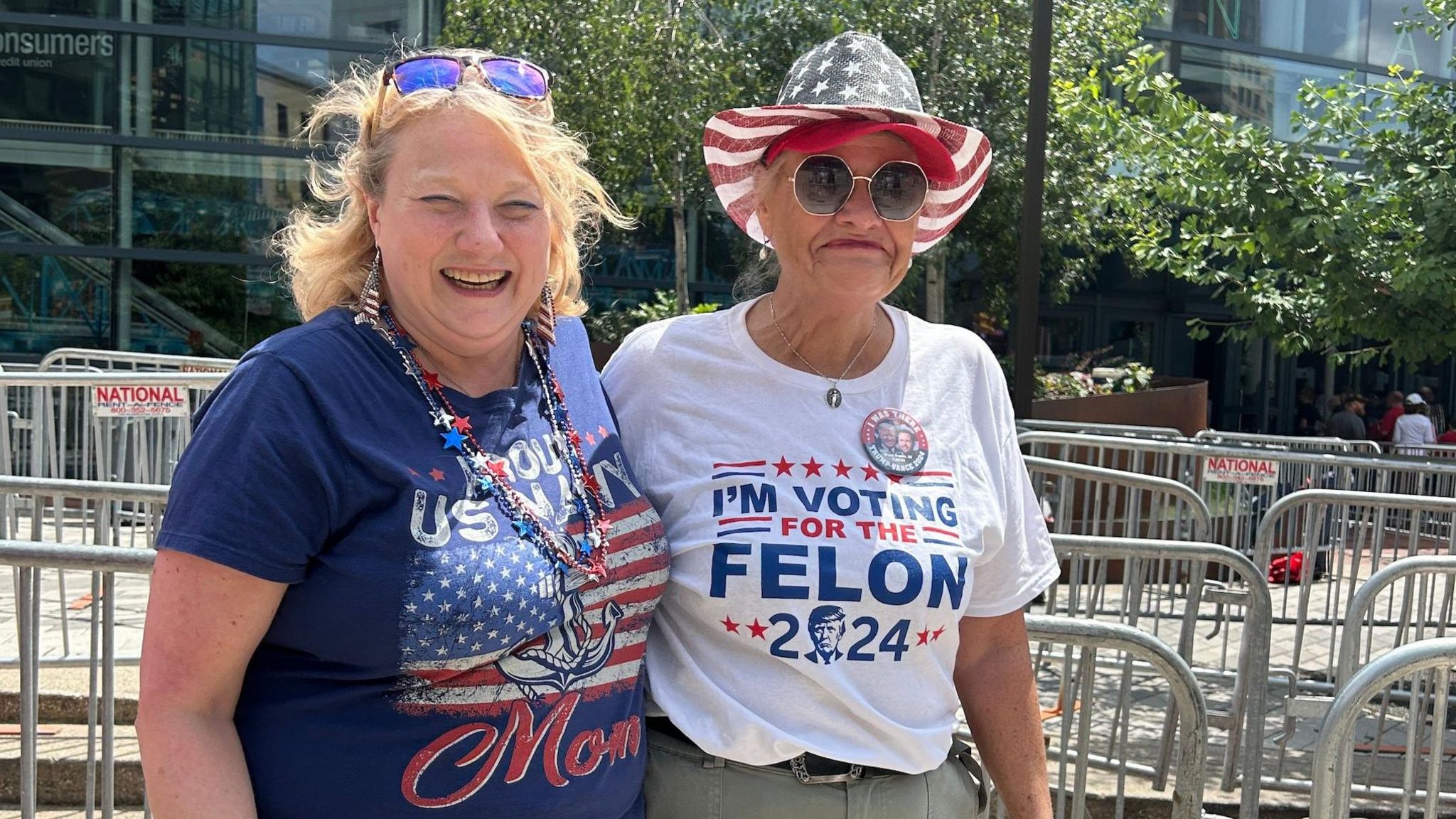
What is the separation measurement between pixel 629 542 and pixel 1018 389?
249 inches

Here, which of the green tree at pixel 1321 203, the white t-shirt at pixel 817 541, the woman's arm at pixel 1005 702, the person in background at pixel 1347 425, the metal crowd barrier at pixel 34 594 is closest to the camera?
the white t-shirt at pixel 817 541

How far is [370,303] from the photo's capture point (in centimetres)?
184

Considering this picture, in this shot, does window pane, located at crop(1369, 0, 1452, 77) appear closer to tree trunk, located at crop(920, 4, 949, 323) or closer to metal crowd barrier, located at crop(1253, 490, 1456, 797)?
tree trunk, located at crop(920, 4, 949, 323)

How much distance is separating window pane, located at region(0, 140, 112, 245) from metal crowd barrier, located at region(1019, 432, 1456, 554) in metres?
11.6

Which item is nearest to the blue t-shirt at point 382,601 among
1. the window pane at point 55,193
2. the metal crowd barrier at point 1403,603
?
the metal crowd barrier at point 1403,603

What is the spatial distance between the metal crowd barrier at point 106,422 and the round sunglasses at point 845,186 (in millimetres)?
4823

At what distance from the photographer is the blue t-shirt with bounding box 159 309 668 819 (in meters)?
1.59

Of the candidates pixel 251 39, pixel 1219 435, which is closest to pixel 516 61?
pixel 1219 435

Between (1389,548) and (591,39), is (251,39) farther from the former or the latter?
(1389,548)

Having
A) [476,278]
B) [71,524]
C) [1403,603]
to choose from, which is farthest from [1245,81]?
[476,278]

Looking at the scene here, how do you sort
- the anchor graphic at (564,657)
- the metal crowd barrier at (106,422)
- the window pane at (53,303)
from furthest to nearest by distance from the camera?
the window pane at (53,303) → the metal crowd barrier at (106,422) → the anchor graphic at (564,657)

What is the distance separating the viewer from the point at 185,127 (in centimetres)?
1554

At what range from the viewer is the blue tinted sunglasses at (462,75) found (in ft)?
6.09

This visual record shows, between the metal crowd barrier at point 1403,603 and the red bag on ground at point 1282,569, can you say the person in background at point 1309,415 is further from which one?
the metal crowd barrier at point 1403,603
